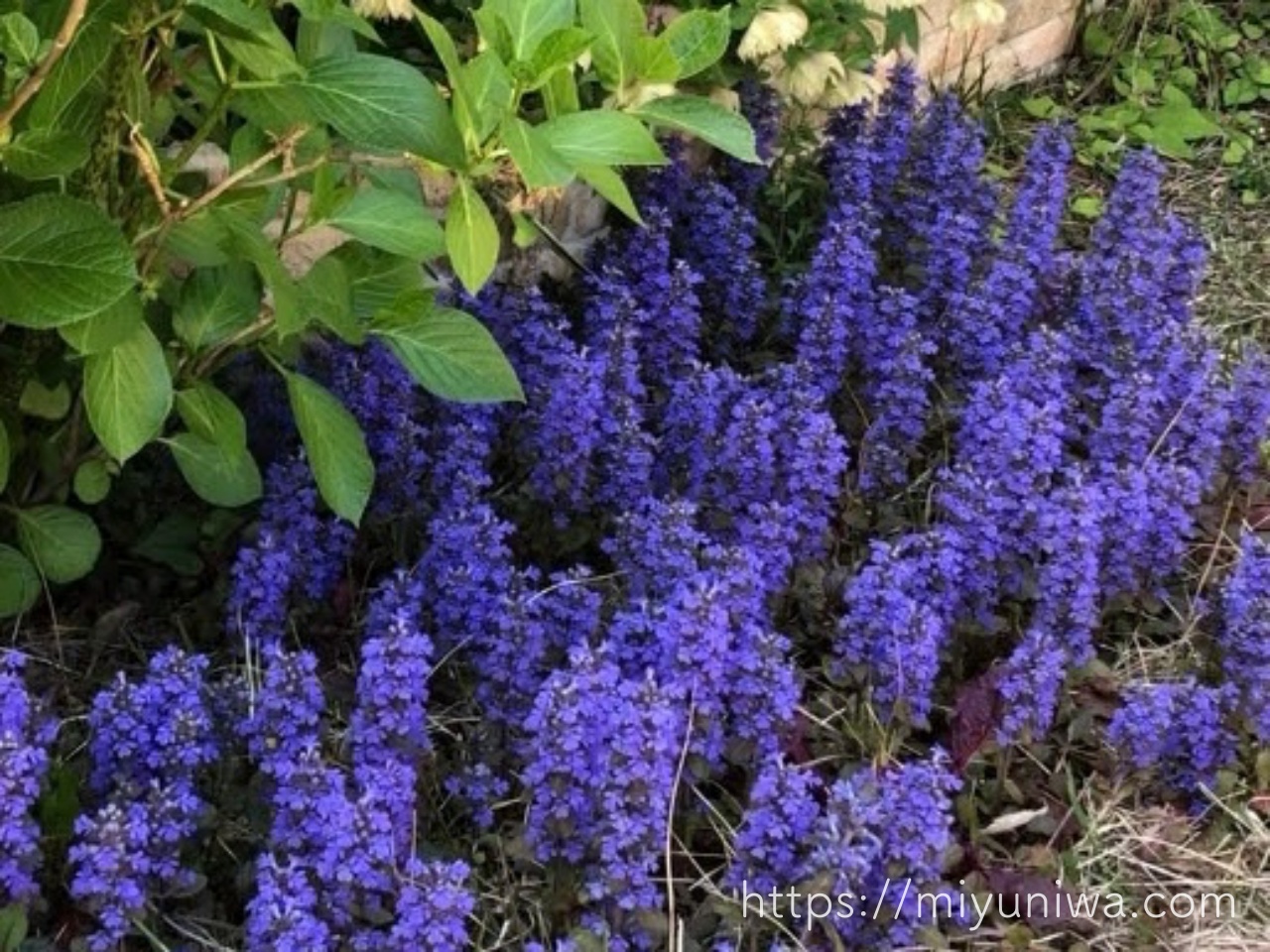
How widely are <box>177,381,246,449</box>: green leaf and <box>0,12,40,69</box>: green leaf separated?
1.68ft

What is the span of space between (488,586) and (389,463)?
11.9 inches

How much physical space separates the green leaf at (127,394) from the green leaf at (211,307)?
0.18m

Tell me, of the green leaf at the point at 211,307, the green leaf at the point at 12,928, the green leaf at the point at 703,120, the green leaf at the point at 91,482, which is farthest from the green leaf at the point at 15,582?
the green leaf at the point at 703,120

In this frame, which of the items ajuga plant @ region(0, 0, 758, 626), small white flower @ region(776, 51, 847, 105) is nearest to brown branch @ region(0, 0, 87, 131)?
ajuga plant @ region(0, 0, 758, 626)

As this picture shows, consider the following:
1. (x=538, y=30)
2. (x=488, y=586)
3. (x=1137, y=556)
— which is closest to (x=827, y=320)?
(x=1137, y=556)

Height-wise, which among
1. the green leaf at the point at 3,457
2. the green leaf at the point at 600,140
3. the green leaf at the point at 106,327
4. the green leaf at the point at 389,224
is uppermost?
the green leaf at the point at 600,140

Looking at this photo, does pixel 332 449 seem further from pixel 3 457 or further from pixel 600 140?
pixel 600 140

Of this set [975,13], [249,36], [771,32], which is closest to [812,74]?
[771,32]

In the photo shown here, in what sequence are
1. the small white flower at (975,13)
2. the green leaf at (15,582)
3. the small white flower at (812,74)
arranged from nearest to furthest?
the green leaf at (15,582) → the small white flower at (812,74) → the small white flower at (975,13)

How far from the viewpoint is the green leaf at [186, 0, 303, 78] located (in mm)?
1878

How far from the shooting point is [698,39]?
2318 millimetres

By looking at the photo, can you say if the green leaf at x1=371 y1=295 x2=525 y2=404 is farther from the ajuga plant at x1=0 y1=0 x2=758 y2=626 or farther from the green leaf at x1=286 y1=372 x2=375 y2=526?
the green leaf at x1=286 y1=372 x2=375 y2=526

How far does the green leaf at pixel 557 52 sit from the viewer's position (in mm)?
2010

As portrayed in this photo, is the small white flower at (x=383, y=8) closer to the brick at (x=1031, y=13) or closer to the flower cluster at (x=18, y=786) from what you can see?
the flower cluster at (x=18, y=786)
